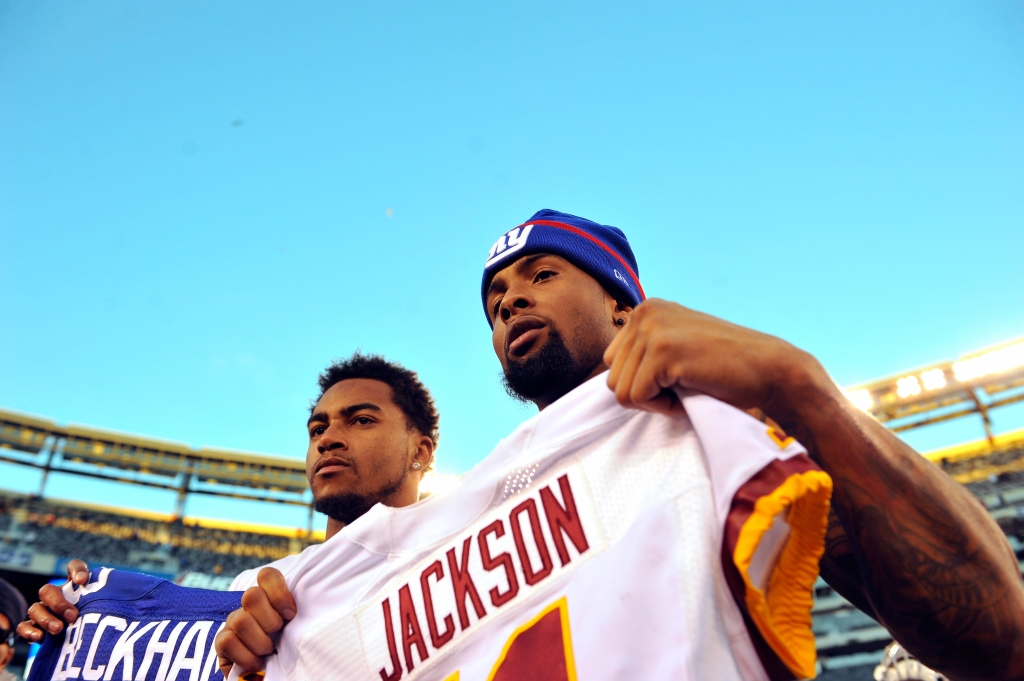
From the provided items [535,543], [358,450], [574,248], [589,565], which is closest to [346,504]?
[358,450]

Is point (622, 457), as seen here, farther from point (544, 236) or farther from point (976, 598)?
point (544, 236)

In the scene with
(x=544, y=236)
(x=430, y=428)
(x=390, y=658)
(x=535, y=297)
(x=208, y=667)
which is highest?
(x=430, y=428)

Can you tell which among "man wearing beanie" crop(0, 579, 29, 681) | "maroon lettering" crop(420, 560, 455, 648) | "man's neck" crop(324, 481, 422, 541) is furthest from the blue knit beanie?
"man wearing beanie" crop(0, 579, 29, 681)

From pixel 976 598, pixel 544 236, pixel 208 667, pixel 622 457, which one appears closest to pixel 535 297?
pixel 544 236

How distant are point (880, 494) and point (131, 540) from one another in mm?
25333

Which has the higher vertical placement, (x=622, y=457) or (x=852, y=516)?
(x=622, y=457)

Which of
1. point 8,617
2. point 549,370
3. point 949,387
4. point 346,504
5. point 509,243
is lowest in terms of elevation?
point 549,370

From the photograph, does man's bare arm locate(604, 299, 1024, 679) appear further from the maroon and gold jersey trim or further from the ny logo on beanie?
the ny logo on beanie

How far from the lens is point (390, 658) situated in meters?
1.53

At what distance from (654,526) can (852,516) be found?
43 centimetres

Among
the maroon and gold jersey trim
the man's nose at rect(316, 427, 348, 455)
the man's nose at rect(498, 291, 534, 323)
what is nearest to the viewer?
the maroon and gold jersey trim

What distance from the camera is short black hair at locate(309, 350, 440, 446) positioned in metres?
3.73

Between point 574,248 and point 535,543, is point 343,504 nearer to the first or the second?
point 574,248

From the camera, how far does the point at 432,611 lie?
149 cm
